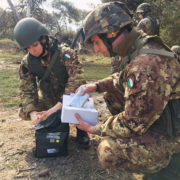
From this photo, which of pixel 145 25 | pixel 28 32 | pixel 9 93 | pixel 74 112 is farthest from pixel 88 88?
pixel 9 93

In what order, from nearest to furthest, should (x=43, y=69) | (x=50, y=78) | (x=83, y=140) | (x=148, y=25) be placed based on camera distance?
(x=83, y=140) < (x=43, y=69) < (x=50, y=78) < (x=148, y=25)

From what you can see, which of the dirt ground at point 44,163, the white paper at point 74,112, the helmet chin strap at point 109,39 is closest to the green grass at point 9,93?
the dirt ground at point 44,163

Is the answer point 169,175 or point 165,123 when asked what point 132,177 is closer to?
point 169,175

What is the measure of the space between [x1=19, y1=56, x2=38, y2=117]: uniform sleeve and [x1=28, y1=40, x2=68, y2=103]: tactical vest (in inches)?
3.4

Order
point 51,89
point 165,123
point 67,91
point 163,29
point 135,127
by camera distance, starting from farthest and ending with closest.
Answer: point 163,29
point 51,89
point 67,91
point 165,123
point 135,127

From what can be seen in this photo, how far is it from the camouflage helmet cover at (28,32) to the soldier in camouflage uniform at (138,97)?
0.88m

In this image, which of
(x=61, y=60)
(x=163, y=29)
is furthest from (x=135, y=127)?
(x=163, y=29)

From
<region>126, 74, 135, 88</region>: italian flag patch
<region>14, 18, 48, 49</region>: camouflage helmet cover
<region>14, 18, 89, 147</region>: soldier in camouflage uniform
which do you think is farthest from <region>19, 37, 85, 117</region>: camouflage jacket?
<region>126, 74, 135, 88</region>: italian flag patch

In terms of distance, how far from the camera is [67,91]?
9.11 ft

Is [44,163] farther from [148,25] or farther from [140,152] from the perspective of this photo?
[148,25]

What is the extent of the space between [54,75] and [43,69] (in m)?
0.17

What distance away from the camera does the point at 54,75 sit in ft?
9.77

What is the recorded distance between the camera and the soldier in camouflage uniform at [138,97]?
1.69 meters

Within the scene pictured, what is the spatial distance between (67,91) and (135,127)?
1.23 meters
